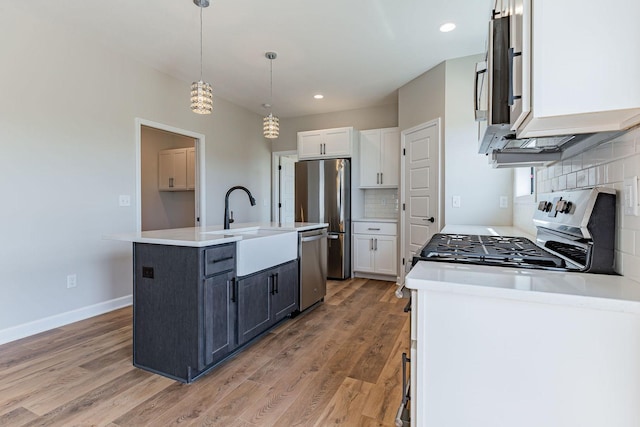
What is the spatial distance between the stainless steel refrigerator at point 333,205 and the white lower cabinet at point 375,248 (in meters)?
0.13

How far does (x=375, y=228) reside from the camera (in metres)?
4.64

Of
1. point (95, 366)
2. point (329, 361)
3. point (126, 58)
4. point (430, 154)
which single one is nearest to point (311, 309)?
point (329, 361)

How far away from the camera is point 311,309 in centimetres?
333

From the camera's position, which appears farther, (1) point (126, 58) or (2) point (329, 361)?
(1) point (126, 58)

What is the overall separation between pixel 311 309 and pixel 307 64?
2674 millimetres

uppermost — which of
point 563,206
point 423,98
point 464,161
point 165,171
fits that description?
point 423,98

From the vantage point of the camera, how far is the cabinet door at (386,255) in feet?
14.7

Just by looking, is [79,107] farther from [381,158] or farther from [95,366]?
[381,158]

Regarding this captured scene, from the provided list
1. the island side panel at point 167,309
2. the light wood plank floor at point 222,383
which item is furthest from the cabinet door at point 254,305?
the island side panel at point 167,309

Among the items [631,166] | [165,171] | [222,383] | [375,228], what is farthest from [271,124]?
[165,171]

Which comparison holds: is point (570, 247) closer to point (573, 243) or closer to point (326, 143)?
point (573, 243)

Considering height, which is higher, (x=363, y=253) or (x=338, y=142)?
(x=338, y=142)

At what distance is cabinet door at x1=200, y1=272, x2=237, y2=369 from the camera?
6.41 ft

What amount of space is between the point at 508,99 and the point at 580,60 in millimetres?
277
